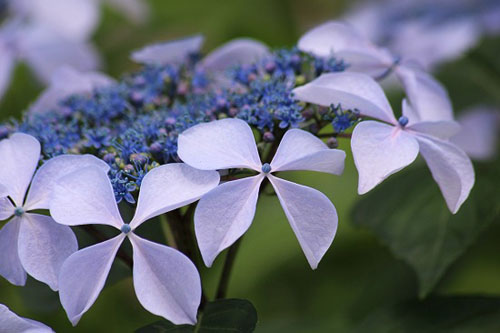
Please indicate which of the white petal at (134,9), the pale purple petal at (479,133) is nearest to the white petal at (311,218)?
the pale purple petal at (479,133)

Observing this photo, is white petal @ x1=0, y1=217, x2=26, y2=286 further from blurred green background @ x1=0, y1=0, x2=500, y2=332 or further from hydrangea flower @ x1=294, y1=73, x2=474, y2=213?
blurred green background @ x1=0, y1=0, x2=500, y2=332

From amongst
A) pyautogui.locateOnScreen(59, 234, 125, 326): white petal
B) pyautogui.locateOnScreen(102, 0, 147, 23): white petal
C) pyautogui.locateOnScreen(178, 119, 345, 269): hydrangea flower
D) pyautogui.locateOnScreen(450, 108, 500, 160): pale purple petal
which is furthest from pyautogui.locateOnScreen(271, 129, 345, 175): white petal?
pyautogui.locateOnScreen(102, 0, 147, 23): white petal

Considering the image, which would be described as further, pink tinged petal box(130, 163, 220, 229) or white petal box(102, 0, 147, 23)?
white petal box(102, 0, 147, 23)

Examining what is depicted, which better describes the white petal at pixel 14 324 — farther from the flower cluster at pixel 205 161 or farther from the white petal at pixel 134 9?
the white petal at pixel 134 9

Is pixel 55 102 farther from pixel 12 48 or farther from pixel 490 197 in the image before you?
pixel 490 197

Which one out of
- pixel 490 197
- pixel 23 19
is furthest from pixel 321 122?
pixel 23 19
